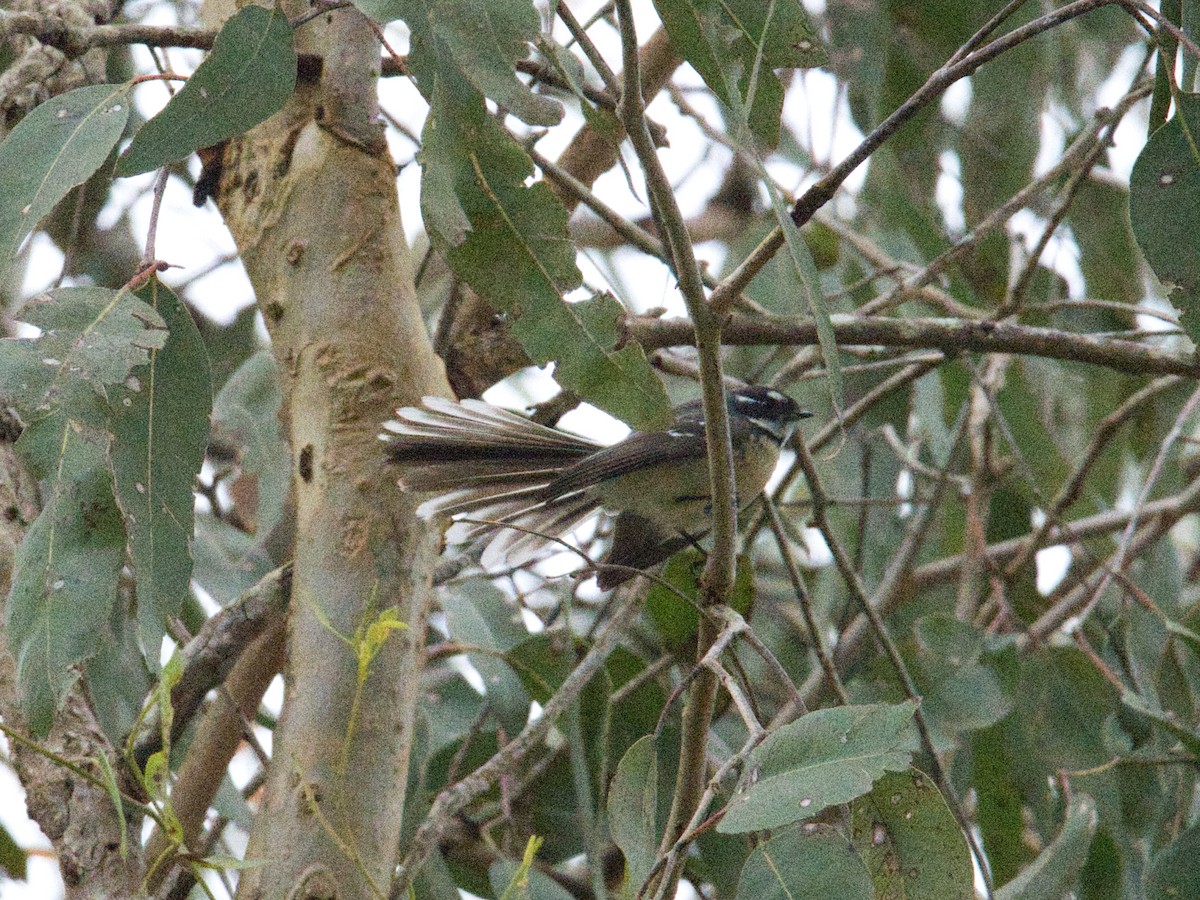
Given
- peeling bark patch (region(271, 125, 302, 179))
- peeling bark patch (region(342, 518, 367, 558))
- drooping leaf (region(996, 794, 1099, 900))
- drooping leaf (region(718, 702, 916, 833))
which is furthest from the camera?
drooping leaf (region(996, 794, 1099, 900))

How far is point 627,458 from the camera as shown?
334 centimetres

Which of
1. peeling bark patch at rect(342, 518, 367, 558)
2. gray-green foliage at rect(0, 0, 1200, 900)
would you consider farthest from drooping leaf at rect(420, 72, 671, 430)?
peeling bark patch at rect(342, 518, 367, 558)

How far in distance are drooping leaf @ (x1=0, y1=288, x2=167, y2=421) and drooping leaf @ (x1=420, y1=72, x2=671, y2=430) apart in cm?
42

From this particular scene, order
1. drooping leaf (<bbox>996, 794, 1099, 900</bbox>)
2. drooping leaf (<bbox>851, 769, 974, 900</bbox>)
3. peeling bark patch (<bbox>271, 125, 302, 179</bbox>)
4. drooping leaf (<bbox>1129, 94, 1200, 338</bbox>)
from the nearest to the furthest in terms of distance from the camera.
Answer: drooping leaf (<bbox>851, 769, 974, 900</bbox>), drooping leaf (<bbox>1129, 94, 1200, 338</bbox>), peeling bark patch (<bbox>271, 125, 302, 179</bbox>), drooping leaf (<bbox>996, 794, 1099, 900</bbox>)

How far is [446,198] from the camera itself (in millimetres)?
1623

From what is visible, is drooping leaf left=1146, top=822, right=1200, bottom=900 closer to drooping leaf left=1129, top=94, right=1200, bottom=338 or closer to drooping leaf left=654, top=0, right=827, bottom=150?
drooping leaf left=1129, top=94, right=1200, bottom=338

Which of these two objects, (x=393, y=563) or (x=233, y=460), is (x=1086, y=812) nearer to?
(x=393, y=563)

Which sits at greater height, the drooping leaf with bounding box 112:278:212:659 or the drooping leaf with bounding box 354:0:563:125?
the drooping leaf with bounding box 354:0:563:125

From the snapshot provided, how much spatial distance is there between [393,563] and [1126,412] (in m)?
2.30

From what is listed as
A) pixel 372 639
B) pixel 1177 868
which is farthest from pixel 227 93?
pixel 1177 868

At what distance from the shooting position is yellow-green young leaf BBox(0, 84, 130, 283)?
1771 millimetres

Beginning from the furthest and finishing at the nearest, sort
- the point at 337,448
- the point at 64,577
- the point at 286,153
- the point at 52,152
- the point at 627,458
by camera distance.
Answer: the point at 627,458
the point at 286,153
the point at 337,448
the point at 52,152
the point at 64,577

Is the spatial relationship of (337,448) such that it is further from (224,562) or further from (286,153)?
(224,562)

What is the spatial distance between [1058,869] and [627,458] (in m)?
1.40
